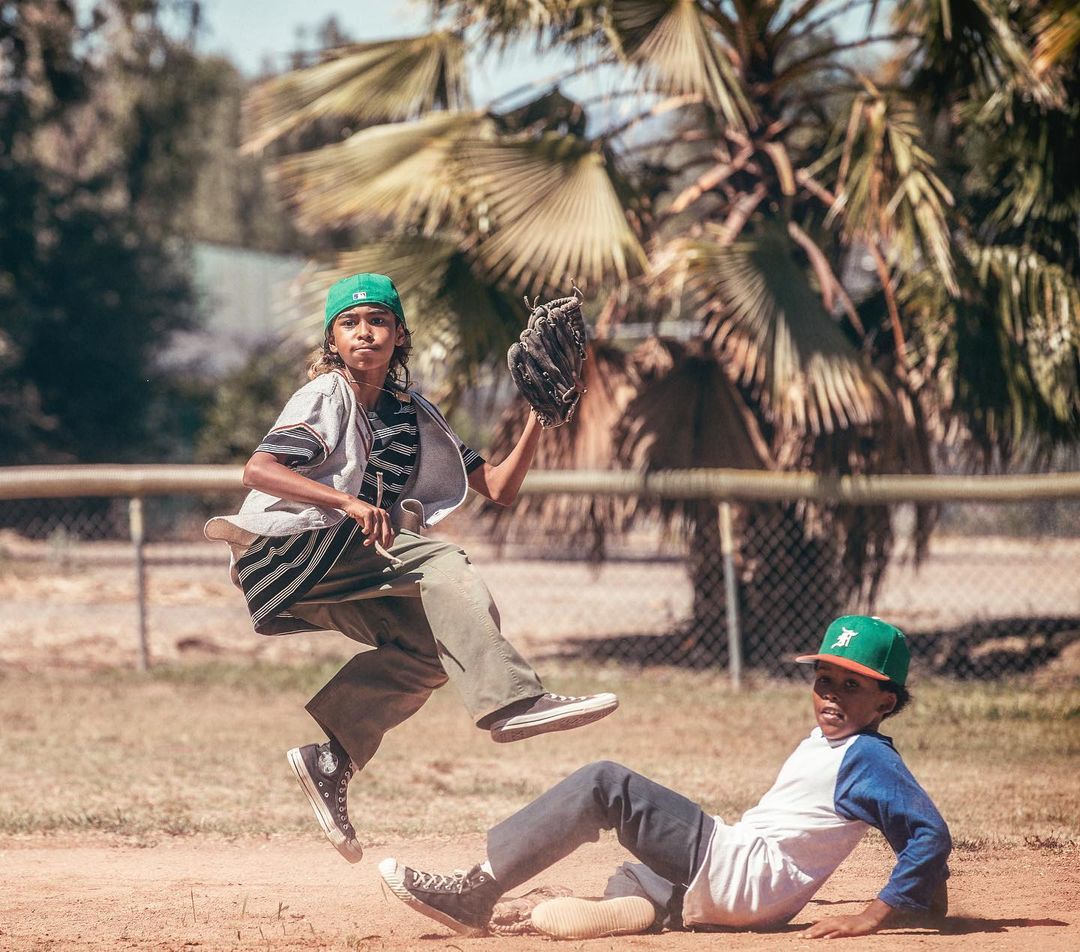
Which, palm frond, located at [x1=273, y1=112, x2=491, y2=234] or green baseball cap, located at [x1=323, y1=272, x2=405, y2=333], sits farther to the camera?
palm frond, located at [x1=273, y1=112, x2=491, y2=234]

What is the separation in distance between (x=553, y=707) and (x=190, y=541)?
12992 mm

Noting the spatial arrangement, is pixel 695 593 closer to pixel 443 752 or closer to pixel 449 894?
pixel 443 752

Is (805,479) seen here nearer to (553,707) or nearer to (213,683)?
(213,683)

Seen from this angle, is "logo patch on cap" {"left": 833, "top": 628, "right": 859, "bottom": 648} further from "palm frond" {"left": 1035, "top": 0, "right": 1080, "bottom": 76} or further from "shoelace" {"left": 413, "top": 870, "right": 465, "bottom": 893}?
"palm frond" {"left": 1035, "top": 0, "right": 1080, "bottom": 76}

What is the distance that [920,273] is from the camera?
9289 millimetres

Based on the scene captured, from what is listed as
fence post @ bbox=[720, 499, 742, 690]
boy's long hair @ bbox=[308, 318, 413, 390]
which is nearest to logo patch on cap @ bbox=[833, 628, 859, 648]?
boy's long hair @ bbox=[308, 318, 413, 390]

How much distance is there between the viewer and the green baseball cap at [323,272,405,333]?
4.25 metres

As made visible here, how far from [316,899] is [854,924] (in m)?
1.78

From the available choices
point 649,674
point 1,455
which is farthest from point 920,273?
point 1,455

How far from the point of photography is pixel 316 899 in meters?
4.46

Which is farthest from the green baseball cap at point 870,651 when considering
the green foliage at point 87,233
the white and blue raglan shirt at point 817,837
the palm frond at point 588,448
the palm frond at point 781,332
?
the green foliage at point 87,233

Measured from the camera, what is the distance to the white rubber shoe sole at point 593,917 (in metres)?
3.87

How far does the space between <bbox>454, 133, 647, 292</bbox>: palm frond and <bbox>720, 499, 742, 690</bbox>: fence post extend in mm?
1810

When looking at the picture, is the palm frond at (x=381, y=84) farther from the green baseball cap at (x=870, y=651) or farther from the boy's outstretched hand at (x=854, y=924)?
the boy's outstretched hand at (x=854, y=924)
